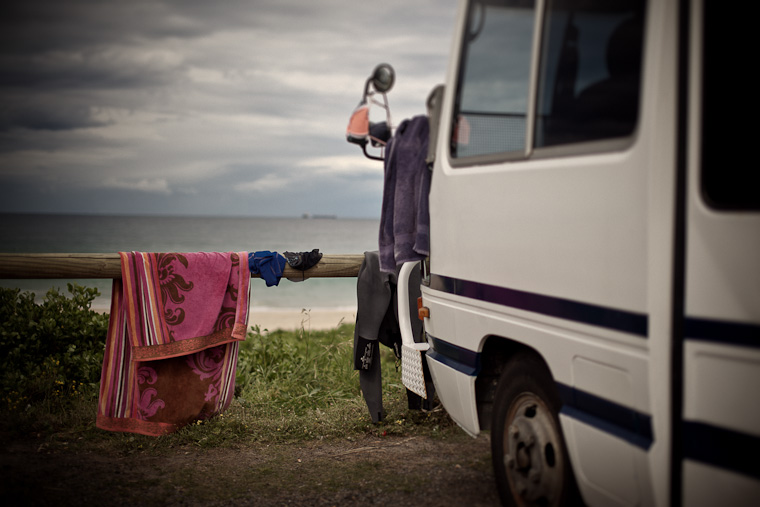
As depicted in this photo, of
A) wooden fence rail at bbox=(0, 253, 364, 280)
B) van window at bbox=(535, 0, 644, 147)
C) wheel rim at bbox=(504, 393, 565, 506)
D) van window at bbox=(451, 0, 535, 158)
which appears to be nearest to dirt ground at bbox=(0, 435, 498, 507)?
wheel rim at bbox=(504, 393, 565, 506)

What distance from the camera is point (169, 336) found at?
447 centimetres

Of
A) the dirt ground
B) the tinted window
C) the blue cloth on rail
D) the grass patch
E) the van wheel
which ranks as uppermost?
the tinted window

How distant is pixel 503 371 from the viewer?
305 cm

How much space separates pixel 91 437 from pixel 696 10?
4338 millimetres

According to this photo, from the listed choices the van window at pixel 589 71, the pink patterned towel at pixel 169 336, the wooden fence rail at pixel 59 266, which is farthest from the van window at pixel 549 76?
the wooden fence rail at pixel 59 266

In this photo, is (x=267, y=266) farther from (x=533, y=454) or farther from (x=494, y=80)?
(x=533, y=454)

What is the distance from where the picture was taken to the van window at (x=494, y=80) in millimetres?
2729

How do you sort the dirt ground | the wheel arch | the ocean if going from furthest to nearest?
the ocean
the dirt ground
the wheel arch

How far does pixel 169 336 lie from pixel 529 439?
272 centimetres

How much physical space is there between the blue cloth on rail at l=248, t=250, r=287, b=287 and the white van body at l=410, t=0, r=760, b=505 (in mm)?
2144

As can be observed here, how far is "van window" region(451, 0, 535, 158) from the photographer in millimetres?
2729

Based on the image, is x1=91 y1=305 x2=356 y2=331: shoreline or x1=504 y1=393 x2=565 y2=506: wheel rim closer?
x1=504 y1=393 x2=565 y2=506: wheel rim

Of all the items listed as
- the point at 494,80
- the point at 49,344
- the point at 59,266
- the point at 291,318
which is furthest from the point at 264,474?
the point at 291,318

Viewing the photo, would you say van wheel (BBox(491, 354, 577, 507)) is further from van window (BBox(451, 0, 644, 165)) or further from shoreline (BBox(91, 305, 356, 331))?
shoreline (BBox(91, 305, 356, 331))
